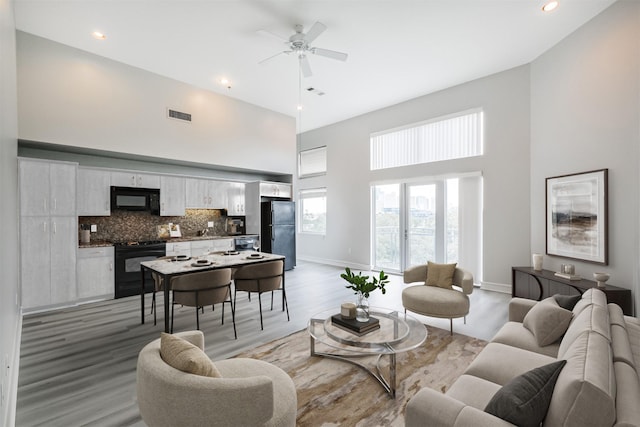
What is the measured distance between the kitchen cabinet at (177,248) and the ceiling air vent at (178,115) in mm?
2302

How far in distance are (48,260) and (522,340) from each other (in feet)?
18.8

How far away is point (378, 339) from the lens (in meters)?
2.30

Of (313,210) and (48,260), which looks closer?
(48,260)

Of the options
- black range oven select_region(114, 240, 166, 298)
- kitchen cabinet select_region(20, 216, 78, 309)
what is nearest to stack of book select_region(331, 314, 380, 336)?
black range oven select_region(114, 240, 166, 298)

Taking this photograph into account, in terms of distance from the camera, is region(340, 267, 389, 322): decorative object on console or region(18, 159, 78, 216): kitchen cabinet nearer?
region(340, 267, 389, 322): decorative object on console

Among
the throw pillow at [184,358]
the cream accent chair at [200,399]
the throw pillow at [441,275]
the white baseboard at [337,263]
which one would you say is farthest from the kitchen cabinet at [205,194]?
the cream accent chair at [200,399]

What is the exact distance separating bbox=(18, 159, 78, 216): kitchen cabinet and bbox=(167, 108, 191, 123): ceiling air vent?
1.69m

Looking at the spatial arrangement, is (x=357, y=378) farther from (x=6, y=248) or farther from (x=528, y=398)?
(x=6, y=248)

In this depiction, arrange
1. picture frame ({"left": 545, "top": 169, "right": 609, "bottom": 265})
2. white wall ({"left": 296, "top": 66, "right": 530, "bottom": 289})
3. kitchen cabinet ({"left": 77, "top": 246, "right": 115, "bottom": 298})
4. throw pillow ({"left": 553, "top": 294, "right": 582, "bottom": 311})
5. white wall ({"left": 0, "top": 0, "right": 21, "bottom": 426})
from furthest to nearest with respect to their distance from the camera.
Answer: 1. white wall ({"left": 296, "top": 66, "right": 530, "bottom": 289})
2. kitchen cabinet ({"left": 77, "top": 246, "right": 115, "bottom": 298})
3. picture frame ({"left": 545, "top": 169, "right": 609, "bottom": 265})
4. throw pillow ({"left": 553, "top": 294, "right": 582, "bottom": 311})
5. white wall ({"left": 0, "top": 0, "right": 21, "bottom": 426})

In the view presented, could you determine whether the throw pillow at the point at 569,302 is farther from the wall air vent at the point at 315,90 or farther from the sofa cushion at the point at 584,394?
the wall air vent at the point at 315,90

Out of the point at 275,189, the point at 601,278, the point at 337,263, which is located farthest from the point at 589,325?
the point at 337,263

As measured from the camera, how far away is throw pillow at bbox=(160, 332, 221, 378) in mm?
1391

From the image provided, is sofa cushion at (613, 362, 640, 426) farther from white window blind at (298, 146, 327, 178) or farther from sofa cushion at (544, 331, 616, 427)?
white window blind at (298, 146, 327, 178)

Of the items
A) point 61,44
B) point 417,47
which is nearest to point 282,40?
point 417,47
